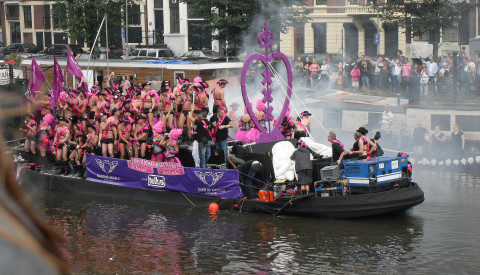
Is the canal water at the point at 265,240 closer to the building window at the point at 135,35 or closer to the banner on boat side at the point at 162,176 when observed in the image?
the banner on boat side at the point at 162,176

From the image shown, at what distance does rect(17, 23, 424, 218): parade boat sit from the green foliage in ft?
55.2

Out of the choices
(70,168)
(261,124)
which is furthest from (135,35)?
(261,124)

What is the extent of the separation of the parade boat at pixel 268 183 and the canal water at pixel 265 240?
329 mm

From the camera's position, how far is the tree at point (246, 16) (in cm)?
3941

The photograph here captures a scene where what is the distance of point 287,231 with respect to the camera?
16.0 metres

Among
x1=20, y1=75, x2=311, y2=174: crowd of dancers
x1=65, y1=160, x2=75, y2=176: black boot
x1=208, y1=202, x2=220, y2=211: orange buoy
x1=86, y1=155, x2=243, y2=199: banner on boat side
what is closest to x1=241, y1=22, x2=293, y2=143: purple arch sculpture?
x1=20, y1=75, x2=311, y2=174: crowd of dancers

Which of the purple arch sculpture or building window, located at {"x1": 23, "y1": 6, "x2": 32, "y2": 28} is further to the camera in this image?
building window, located at {"x1": 23, "y1": 6, "x2": 32, "y2": 28}

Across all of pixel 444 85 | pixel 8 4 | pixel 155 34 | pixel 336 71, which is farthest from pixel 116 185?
pixel 8 4

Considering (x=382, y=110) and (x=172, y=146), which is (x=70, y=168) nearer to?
(x=172, y=146)

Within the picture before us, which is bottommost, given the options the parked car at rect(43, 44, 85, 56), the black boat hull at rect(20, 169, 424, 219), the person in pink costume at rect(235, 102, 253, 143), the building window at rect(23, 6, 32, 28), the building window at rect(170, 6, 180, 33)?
the black boat hull at rect(20, 169, 424, 219)

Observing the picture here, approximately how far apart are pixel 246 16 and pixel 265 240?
84.1 ft

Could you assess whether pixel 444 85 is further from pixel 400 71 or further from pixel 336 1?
pixel 336 1

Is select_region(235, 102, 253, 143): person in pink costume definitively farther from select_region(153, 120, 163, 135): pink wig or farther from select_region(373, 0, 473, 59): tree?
select_region(373, 0, 473, 59): tree

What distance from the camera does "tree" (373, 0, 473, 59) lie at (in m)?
34.7
